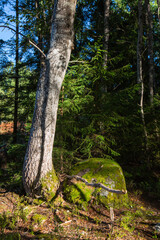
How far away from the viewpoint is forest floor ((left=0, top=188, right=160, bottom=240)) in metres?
2.85

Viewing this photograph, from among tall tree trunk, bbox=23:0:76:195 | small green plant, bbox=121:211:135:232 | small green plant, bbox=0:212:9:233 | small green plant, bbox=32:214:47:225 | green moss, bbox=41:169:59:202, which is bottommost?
small green plant, bbox=121:211:135:232

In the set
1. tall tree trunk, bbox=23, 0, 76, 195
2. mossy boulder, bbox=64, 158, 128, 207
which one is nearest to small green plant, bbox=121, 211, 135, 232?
mossy boulder, bbox=64, 158, 128, 207

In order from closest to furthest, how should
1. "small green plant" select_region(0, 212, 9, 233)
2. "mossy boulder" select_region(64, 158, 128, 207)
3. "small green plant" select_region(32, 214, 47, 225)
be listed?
1. "small green plant" select_region(0, 212, 9, 233)
2. "small green plant" select_region(32, 214, 47, 225)
3. "mossy boulder" select_region(64, 158, 128, 207)

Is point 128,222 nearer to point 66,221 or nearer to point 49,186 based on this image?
point 66,221

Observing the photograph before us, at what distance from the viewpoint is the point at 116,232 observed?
9.89 ft

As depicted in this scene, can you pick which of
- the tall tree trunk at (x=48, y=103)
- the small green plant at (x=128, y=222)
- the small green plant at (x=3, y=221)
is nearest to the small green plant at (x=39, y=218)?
the small green plant at (x=3, y=221)

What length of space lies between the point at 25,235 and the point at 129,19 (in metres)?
13.5

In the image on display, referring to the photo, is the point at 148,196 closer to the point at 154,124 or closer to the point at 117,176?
the point at 117,176

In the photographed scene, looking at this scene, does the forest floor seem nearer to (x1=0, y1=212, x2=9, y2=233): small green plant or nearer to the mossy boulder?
(x1=0, y1=212, x2=9, y2=233): small green plant

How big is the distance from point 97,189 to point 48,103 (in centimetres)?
262

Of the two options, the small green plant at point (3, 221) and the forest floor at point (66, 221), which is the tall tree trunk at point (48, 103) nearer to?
the forest floor at point (66, 221)

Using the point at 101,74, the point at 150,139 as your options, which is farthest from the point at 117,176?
the point at 101,74

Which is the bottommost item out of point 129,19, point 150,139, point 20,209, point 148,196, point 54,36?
point 148,196

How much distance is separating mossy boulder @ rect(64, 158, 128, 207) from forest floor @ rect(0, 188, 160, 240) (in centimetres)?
19
